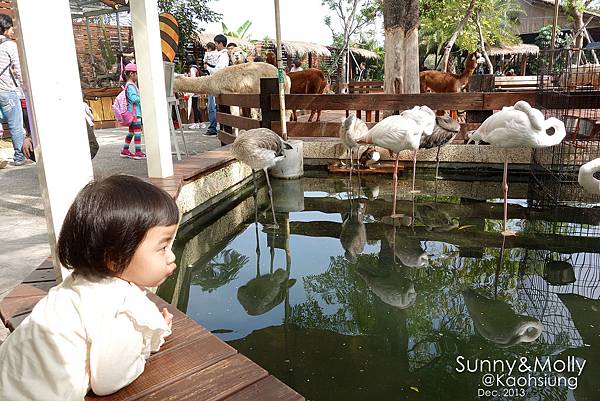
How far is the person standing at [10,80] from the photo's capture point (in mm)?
5906

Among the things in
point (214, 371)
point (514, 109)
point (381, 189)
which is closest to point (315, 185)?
point (381, 189)

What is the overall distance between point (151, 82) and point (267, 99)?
2818 mm

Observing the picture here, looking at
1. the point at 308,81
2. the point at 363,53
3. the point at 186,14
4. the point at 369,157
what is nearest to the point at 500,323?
the point at 369,157

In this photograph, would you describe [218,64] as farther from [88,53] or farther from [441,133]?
[441,133]

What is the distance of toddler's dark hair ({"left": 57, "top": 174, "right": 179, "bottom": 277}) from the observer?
120cm

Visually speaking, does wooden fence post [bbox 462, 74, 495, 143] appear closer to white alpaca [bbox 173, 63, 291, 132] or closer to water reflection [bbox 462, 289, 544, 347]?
white alpaca [bbox 173, 63, 291, 132]

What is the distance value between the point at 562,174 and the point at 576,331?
10.4 ft

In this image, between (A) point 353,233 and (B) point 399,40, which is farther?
(B) point 399,40

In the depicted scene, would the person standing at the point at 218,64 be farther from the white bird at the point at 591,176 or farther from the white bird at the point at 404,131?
the white bird at the point at 591,176

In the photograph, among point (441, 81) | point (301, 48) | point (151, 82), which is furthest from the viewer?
point (301, 48)

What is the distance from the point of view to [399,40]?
7508mm

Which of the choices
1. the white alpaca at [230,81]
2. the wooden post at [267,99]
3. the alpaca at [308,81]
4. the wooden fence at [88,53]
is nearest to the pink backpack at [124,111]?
the white alpaca at [230,81]

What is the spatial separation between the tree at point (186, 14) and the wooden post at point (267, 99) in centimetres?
765

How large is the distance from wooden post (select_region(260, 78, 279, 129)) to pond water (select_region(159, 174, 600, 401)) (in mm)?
2006
